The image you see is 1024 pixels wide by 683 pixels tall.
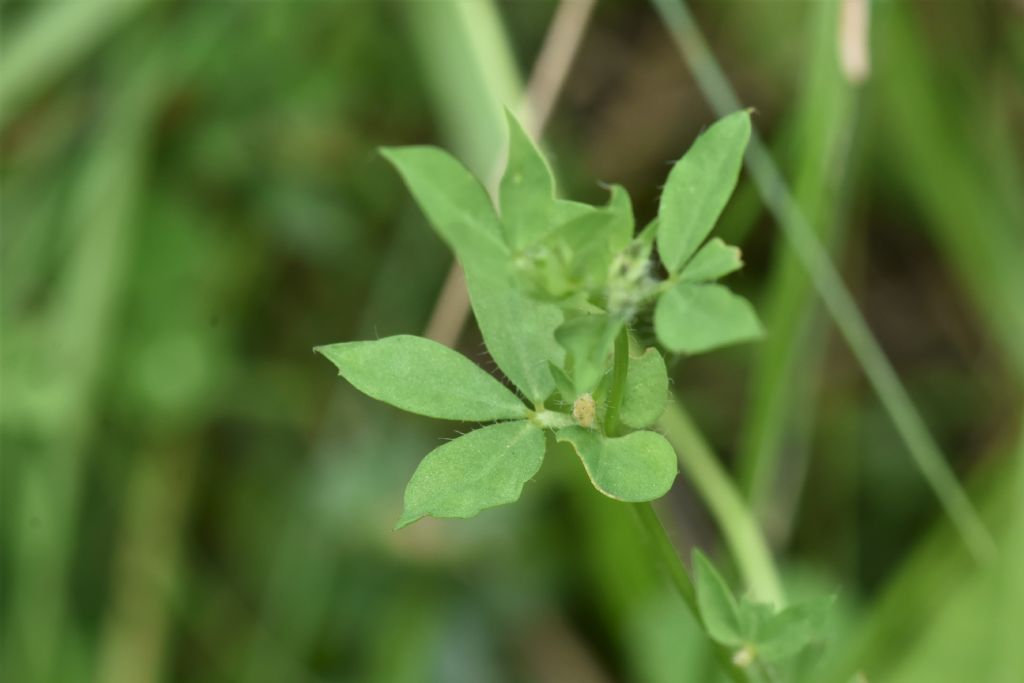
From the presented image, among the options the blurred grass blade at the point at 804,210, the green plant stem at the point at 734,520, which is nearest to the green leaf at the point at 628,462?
the green plant stem at the point at 734,520

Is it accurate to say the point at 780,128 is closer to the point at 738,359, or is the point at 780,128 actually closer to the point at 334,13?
the point at 738,359

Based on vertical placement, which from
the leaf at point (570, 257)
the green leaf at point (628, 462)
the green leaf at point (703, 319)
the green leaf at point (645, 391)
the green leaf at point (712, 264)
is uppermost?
the leaf at point (570, 257)

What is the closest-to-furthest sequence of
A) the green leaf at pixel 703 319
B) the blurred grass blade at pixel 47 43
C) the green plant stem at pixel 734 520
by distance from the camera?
the green leaf at pixel 703 319
the green plant stem at pixel 734 520
the blurred grass blade at pixel 47 43

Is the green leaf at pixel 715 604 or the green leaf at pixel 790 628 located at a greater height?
the green leaf at pixel 715 604

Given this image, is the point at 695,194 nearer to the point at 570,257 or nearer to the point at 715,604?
the point at 570,257

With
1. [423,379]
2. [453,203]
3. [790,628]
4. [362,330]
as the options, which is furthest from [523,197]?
[362,330]

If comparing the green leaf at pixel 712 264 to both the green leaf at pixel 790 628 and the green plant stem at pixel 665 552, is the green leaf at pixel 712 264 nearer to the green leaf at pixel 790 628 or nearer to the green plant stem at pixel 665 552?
the green plant stem at pixel 665 552

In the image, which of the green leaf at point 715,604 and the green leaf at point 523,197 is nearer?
the green leaf at point 523,197
